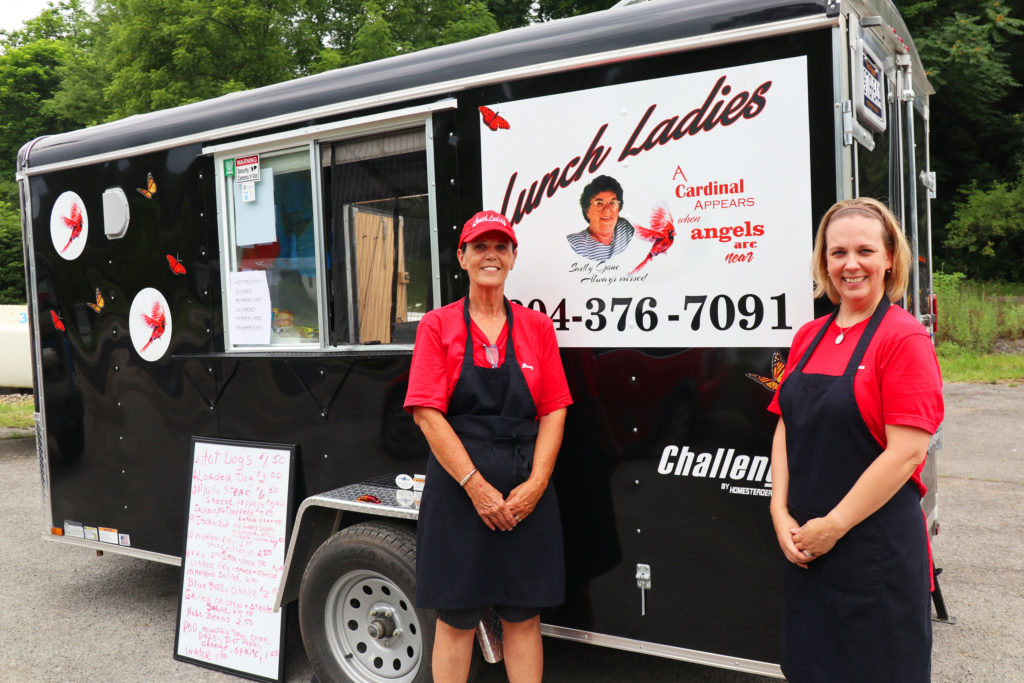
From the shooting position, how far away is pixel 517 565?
9.32ft

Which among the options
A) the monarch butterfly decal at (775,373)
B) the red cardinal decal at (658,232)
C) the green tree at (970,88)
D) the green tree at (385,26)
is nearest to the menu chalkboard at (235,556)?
the red cardinal decal at (658,232)

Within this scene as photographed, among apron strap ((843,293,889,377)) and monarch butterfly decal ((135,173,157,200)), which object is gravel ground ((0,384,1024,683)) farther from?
monarch butterfly decal ((135,173,157,200))

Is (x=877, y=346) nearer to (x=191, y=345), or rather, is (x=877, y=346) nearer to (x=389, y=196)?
(x=389, y=196)

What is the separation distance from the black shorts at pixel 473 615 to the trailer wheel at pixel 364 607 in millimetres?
360

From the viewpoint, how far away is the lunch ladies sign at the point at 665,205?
2.71 m

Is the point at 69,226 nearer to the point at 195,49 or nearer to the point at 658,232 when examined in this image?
the point at 658,232

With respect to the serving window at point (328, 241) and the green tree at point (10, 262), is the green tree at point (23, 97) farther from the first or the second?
the serving window at point (328, 241)

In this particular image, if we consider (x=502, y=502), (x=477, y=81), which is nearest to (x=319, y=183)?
(x=477, y=81)

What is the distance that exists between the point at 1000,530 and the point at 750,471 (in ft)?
12.9

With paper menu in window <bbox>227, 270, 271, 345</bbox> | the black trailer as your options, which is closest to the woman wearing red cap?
the black trailer

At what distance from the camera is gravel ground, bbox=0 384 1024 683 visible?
3777mm

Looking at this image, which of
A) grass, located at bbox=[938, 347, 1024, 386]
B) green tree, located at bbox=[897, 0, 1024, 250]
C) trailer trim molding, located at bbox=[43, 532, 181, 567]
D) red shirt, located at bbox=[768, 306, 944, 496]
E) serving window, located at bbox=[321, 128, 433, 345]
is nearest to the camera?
red shirt, located at bbox=[768, 306, 944, 496]

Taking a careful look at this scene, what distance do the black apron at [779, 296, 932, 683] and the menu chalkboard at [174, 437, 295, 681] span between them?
2.49m

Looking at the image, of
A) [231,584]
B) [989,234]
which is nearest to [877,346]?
[231,584]
